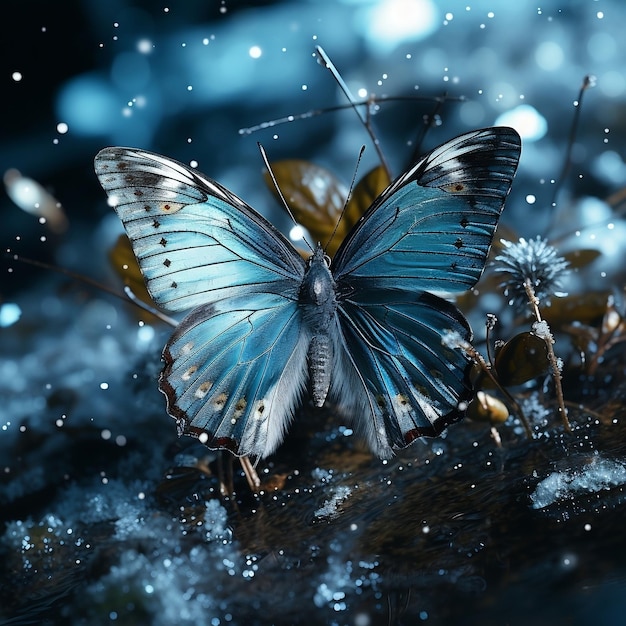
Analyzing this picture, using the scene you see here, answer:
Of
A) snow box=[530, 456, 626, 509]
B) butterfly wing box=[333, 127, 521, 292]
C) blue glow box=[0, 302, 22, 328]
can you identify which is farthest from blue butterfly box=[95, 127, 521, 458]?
blue glow box=[0, 302, 22, 328]

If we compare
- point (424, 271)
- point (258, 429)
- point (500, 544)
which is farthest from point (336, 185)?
point (500, 544)

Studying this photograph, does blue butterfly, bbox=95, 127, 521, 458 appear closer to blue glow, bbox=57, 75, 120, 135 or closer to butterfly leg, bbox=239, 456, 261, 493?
butterfly leg, bbox=239, 456, 261, 493

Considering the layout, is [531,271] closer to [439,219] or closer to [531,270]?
[531,270]

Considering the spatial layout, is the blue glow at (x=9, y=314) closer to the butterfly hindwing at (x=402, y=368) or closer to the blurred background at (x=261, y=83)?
the blurred background at (x=261, y=83)

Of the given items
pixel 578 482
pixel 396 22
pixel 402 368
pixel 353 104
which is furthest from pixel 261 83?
pixel 578 482

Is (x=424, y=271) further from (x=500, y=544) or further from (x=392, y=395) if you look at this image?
(x=500, y=544)

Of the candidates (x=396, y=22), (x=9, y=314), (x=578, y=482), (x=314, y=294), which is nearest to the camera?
(x=578, y=482)

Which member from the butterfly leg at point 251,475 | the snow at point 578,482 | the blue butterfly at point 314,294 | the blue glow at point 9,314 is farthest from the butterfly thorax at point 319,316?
the blue glow at point 9,314
